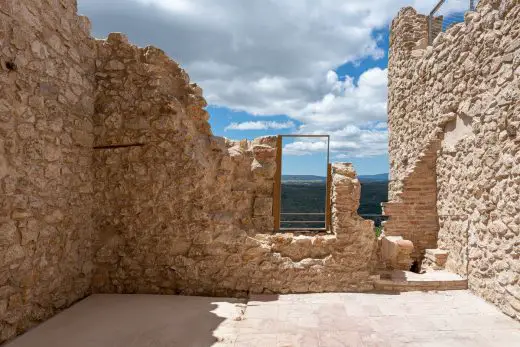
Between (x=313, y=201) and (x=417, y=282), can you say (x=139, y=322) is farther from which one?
(x=313, y=201)

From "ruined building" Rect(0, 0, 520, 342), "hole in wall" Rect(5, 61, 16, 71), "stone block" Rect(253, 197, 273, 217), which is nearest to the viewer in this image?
"hole in wall" Rect(5, 61, 16, 71)

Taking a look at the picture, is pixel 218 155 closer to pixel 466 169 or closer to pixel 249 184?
pixel 249 184

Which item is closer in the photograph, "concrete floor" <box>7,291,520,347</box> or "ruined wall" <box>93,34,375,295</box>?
"concrete floor" <box>7,291,520,347</box>

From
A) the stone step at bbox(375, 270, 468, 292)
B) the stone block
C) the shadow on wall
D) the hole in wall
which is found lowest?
the shadow on wall

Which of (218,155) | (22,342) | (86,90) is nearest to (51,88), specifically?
(86,90)

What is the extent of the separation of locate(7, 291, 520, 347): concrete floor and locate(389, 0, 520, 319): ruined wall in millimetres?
731

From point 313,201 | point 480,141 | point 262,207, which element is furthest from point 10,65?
point 313,201

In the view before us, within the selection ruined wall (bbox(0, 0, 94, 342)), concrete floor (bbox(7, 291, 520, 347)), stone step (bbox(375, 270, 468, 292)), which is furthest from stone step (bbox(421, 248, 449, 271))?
ruined wall (bbox(0, 0, 94, 342))

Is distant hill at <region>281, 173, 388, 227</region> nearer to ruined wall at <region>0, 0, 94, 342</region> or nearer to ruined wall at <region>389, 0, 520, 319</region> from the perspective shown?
Result: ruined wall at <region>389, 0, 520, 319</region>

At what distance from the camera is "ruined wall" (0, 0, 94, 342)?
3.29 metres

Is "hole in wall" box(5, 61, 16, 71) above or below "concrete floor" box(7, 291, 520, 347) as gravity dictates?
above

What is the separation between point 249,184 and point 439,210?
367 centimetres

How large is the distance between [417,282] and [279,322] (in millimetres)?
2376

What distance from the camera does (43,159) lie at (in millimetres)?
3762
